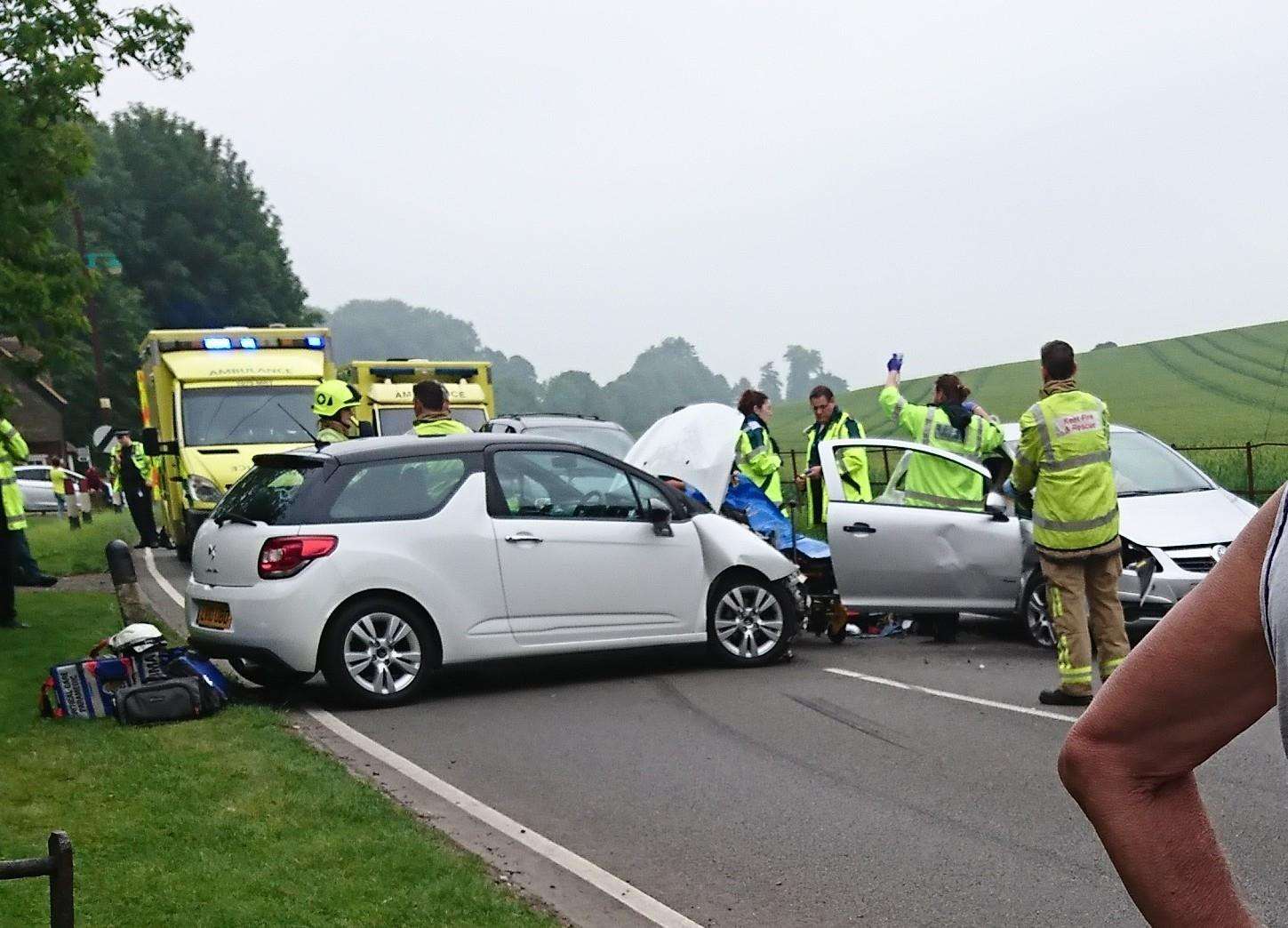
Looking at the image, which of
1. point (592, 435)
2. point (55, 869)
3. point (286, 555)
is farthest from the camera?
point (592, 435)

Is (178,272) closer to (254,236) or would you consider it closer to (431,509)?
(254,236)

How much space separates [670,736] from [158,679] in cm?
306

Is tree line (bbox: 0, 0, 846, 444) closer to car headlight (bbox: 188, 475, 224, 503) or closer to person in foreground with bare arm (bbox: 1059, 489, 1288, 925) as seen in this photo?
car headlight (bbox: 188, 475, 224, 503)

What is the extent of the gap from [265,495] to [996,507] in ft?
17.5

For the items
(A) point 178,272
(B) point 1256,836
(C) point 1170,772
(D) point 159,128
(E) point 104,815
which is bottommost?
(B) point 1256,836

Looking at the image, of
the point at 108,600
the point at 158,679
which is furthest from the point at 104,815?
the point at 108,600

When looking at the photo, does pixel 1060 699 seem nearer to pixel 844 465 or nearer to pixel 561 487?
pixel 561 487

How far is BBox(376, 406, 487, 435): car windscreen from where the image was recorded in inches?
904

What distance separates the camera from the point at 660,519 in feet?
35.6

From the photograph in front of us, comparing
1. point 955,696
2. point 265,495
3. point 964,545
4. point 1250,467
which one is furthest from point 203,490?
point 1250,467

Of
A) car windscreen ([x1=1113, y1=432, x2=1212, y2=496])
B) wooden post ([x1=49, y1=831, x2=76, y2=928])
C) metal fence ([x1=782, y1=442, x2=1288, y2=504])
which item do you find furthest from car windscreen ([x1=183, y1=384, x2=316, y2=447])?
wooden post ([x1=49, y1=831, x2=76, y2=928])

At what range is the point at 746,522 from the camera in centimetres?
1347

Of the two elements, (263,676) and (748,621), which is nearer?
(263,676)

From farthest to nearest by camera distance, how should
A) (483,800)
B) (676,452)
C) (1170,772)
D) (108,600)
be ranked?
(108,600) < (676,452) < (483,800) < (1170,772)
